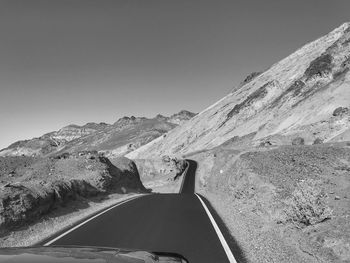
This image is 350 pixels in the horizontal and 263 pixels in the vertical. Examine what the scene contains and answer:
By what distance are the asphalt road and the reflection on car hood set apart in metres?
4.71

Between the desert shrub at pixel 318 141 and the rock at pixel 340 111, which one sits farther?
the rock at pixel 340 111

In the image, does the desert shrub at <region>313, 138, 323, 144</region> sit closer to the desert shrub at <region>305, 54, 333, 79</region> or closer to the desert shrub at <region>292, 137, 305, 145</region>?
the desert shrub at <region>292, 137, 305, 145</region>

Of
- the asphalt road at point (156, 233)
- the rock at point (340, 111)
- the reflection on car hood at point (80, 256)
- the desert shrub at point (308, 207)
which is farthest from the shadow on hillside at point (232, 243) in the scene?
the rock at point (340, 111)

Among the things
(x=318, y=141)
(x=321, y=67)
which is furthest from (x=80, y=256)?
(x=321, y=67)

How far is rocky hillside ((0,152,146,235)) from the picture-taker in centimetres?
1490

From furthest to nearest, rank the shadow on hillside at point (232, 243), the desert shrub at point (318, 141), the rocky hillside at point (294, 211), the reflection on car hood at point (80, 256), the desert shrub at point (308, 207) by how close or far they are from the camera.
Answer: the desert shrub at point (318, 141), the desert shrub at point (308, 207), the rocky hillside at point (294, 211), the shadow on hillside at point (232, 243), the reflection on car hood at point (80, 256)

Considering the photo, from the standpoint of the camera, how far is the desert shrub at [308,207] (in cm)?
1189

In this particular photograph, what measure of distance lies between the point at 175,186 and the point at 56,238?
45862 mm

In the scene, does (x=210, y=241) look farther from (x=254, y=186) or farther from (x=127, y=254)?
(x=254, y=186)

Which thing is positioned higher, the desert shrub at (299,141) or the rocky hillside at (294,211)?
the desert shrub at (299,141)

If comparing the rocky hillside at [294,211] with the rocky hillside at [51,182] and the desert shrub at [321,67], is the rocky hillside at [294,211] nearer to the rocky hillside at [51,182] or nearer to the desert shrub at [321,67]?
the rocky hillside at [51,182]

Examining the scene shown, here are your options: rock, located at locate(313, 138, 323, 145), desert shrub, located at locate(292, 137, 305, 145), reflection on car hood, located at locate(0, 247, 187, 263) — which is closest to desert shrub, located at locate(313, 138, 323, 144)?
rock, located at locate(313, 138, 323, 145)

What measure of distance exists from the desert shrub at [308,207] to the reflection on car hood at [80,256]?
8.02m

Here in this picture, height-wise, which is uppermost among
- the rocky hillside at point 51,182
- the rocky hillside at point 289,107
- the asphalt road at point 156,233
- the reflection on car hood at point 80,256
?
the rocky hillside at point 289,107
